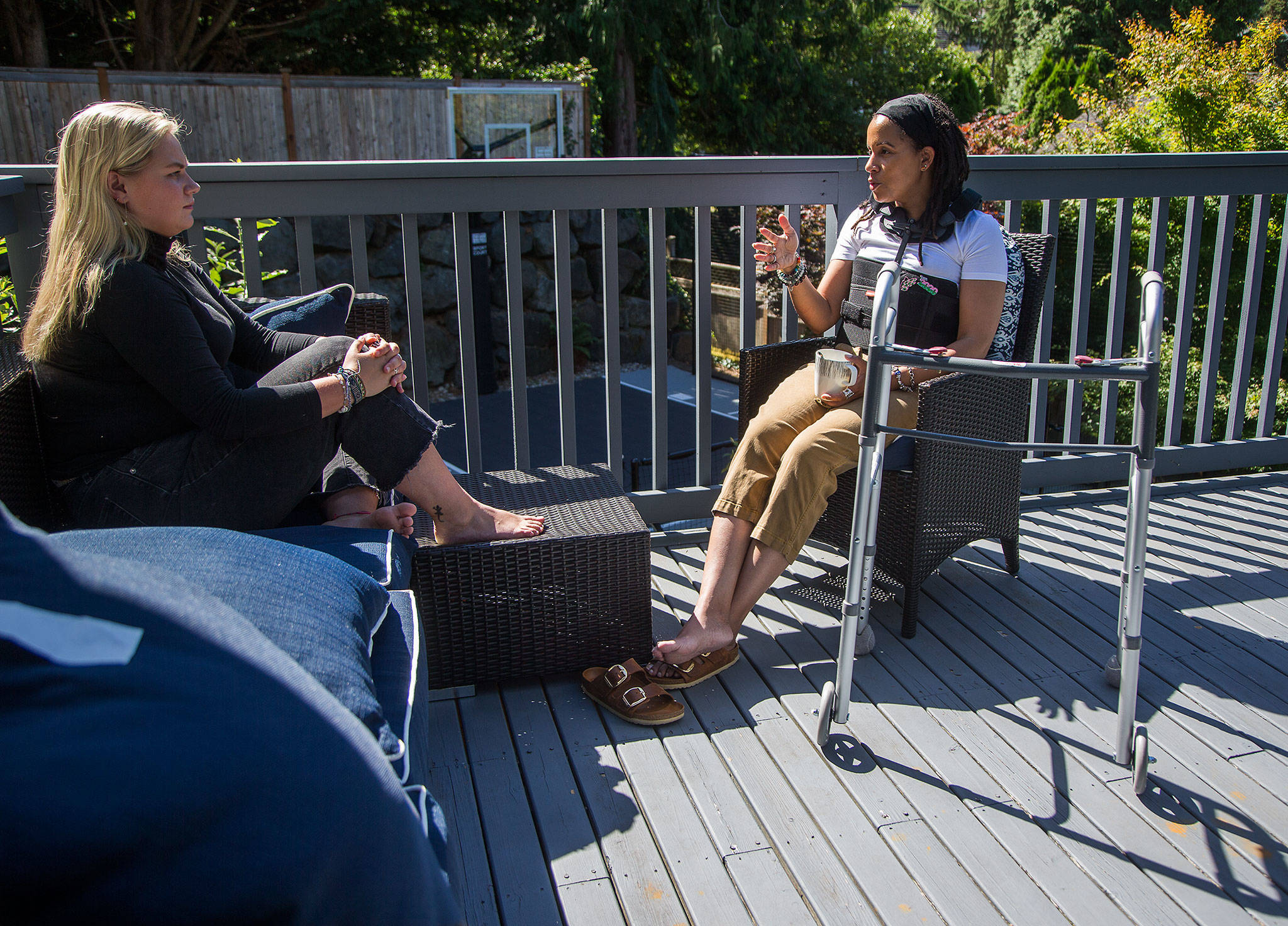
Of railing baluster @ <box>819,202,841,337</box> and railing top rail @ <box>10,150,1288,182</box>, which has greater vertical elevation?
railing top rail @ <box>10,150,1288,182</box>

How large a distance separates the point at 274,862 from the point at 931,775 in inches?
58.7

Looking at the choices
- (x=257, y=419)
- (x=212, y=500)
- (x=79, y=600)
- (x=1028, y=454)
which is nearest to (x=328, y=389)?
(x=257, y=419)

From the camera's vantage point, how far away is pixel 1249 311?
353cm

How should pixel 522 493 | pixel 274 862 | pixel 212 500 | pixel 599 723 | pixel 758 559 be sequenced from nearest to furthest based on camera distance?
pixel 274 862, pixel 212 500, pixel 599 723, pixel 758 559, pixel 522 493

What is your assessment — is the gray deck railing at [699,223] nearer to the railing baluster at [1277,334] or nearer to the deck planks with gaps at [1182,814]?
the railing baluster at [1277,334]

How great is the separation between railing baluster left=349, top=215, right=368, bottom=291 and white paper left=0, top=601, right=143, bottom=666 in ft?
6.48

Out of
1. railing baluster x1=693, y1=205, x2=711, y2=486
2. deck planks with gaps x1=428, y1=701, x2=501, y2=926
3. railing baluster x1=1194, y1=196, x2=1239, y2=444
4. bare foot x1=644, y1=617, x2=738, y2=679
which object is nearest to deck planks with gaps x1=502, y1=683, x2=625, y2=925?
deck planks with gaps x1=428, y1=701, x2=501, y2=926

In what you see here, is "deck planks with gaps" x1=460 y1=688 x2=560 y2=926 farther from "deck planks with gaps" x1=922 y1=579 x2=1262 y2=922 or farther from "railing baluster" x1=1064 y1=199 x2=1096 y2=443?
"railing baluster" x1=1064 y1=199 x2=1096 y2=443

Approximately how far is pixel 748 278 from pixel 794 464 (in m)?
0.98

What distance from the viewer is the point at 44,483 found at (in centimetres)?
197

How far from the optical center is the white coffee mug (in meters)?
2.47

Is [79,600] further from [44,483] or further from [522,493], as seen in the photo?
[522,493]

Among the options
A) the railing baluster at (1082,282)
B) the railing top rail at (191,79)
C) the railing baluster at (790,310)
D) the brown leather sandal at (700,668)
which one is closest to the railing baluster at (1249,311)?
the railing baluster at (1082,282)

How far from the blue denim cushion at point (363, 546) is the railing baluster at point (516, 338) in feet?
3.15
